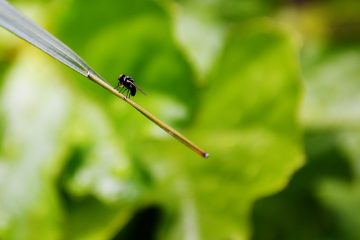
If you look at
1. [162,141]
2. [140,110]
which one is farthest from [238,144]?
[140,110]

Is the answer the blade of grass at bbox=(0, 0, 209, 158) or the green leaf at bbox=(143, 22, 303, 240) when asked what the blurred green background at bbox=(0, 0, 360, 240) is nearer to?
the green leaf at bbox=(143, 22, 303, 240)

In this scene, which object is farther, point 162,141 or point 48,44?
point 162,141

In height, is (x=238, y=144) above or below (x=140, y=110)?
above

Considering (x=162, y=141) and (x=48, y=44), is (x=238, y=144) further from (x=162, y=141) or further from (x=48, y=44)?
(x=48, y=44)

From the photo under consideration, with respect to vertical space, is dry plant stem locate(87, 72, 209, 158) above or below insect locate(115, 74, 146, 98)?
below

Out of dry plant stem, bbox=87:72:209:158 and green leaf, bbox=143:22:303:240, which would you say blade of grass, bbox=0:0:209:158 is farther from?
green leaf, bbox=143:22:303:240

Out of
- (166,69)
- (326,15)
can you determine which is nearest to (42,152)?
(166,69)

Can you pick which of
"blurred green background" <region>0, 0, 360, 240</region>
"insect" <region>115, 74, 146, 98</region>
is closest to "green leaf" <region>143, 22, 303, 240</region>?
"blurred green background" <region>0, 0, 360, 240</region>

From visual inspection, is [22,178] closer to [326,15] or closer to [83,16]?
[83,16]

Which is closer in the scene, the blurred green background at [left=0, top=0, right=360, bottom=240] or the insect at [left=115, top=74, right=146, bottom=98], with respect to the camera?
the insect at [left=115, top=74, right=146, bottom=98]

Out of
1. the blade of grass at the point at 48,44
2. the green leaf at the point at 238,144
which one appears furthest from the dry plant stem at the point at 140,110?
the green leaf at the point at 238,144
